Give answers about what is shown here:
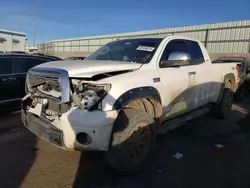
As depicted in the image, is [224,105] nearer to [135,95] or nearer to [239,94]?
[239,94]

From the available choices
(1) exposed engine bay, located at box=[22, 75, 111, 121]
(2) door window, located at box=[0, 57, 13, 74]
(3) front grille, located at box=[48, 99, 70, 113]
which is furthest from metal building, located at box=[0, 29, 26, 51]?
(3) front grille, located at box=[48, 99, 70, 113]

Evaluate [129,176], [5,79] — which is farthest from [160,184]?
[5,79]

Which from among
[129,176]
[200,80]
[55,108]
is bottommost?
[129,176]

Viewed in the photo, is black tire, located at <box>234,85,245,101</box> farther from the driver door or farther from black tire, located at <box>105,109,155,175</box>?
black tire, located at <box>105,109,155,175</box>

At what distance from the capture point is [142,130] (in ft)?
12.4

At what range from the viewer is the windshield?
4.41 meters

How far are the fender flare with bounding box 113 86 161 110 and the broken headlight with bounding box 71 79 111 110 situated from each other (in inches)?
8.6

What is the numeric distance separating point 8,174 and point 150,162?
2.08 metres

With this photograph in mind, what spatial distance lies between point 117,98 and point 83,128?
1.89ft

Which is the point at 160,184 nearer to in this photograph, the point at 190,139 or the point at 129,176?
the point at 129,176

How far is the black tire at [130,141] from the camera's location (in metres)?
3.46

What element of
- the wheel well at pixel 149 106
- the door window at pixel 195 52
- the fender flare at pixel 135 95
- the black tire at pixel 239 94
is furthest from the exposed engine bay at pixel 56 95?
the black tire at pixel 239 94

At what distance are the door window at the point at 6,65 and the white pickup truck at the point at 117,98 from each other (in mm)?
2484

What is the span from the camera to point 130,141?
3.59 metres
